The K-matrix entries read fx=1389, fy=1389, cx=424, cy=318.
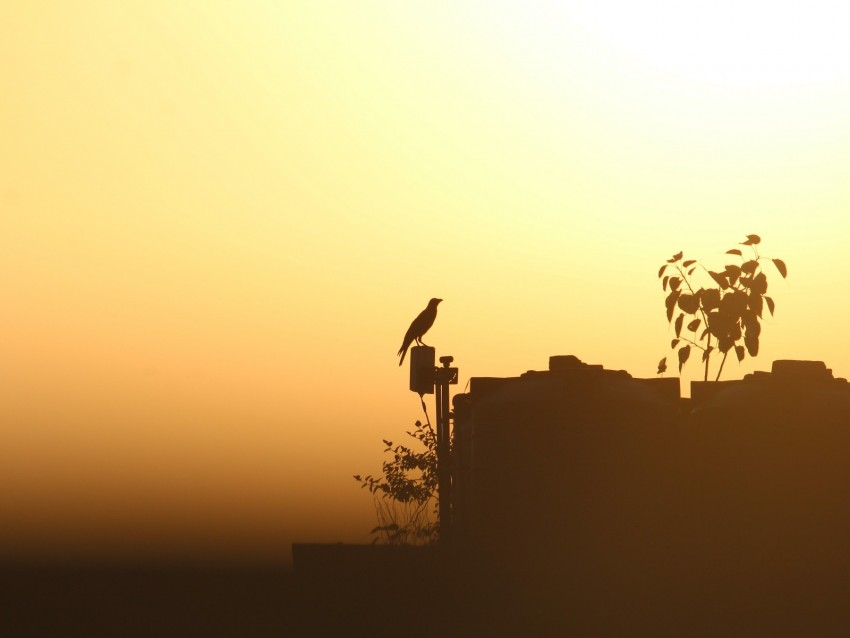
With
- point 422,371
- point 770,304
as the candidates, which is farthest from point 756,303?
point 422,371

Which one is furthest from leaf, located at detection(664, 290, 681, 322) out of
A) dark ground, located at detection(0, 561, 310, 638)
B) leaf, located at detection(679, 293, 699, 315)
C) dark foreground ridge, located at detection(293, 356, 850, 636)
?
dark ground, located at detection(0, 561, 310, 638)

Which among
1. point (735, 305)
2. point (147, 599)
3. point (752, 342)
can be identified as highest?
point (735, 305)

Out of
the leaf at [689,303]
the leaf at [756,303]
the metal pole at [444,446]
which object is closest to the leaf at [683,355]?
the leaf at [689,303]

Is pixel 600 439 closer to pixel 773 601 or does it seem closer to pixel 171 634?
pixel 773 601

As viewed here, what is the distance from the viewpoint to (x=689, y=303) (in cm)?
2377

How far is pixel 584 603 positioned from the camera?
20141 mm

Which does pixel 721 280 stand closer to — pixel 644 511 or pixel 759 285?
pixel 759 285

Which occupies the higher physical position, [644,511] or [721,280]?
[721,280]

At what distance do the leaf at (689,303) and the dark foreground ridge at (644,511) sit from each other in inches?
93.5

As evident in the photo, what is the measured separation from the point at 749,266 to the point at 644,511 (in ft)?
16.6

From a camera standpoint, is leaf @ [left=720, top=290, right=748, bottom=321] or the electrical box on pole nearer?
leaf @ [left=720, top=290, right=748, bottom=321]

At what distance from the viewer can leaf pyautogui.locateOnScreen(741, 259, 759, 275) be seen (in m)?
23.6

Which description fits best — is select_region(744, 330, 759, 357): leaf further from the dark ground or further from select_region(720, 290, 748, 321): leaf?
the dark ground

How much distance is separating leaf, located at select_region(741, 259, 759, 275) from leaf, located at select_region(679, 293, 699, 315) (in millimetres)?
958
